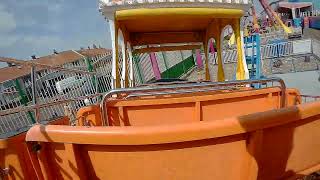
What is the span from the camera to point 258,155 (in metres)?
1.86

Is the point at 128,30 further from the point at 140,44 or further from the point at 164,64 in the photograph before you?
the point at 164,64

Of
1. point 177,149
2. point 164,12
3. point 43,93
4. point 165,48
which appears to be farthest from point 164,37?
point 177,149

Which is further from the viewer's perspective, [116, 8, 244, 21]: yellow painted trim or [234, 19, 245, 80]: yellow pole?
[234, 19, 245, 80]: yellow pole

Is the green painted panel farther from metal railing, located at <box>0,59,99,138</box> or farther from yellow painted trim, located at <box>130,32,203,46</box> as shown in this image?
yellow painted trim, located at <box>130,32,203,46</box>

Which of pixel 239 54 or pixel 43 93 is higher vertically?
pixel 239 54

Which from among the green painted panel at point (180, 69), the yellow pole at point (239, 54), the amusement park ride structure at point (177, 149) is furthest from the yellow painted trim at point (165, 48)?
the green painted panel at point (180, 69)

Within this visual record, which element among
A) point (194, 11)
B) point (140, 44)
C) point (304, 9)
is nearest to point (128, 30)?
point (140, 44)

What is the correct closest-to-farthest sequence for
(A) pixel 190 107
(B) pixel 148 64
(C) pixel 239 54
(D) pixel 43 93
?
(A) pixel 190 107 < (C) pixel 239 54 < (D) pixel 43 93 < (B) pixel 148 64

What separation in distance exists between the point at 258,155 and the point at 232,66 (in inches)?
563

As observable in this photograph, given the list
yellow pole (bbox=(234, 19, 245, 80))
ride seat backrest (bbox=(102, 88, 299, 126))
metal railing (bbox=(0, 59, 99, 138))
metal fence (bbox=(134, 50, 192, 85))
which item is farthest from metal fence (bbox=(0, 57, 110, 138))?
metal fence (bbox=(134, 50, 192, 85))

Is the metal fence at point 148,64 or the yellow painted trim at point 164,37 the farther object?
the metal fence at point 148,64

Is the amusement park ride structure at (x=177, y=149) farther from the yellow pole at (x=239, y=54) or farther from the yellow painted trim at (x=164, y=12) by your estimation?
the yellow pole at (x=239, y=54)

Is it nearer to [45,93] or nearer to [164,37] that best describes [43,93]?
[45,93]

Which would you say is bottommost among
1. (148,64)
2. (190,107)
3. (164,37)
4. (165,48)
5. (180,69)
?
(180,69)
